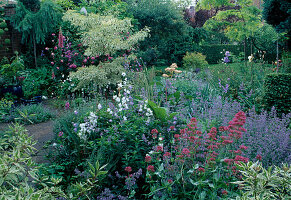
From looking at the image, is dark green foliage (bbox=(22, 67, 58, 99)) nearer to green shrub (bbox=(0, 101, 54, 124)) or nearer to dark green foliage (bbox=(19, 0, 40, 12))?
green shrub (bbox=(0, 101, 54, 124))

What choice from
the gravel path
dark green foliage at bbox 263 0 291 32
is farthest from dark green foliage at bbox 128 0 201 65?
the gravel path

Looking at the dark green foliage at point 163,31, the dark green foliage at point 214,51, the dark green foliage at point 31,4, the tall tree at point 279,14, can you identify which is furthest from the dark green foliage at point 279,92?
the dark green foliage at point 214,51

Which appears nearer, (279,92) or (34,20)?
(279,92)

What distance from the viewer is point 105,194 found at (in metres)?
2.39

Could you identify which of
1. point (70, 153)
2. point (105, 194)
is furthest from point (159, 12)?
point (105, 194)

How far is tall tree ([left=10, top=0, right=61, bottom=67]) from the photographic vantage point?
26.2ft

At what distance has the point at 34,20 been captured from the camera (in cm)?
805

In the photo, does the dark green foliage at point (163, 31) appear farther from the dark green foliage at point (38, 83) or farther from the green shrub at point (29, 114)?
the green shrub at point (29, 114)

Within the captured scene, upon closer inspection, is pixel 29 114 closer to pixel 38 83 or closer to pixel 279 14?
pixel 38 83

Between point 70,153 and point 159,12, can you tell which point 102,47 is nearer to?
point 70,153

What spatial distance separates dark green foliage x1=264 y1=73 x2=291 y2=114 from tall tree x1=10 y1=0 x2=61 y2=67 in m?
6.95

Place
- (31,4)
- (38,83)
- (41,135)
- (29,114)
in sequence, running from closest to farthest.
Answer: (41,135), (29,114), (38,83), (31,4)

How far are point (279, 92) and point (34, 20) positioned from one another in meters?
7.34

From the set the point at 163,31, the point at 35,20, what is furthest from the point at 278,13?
the point at 163,31
